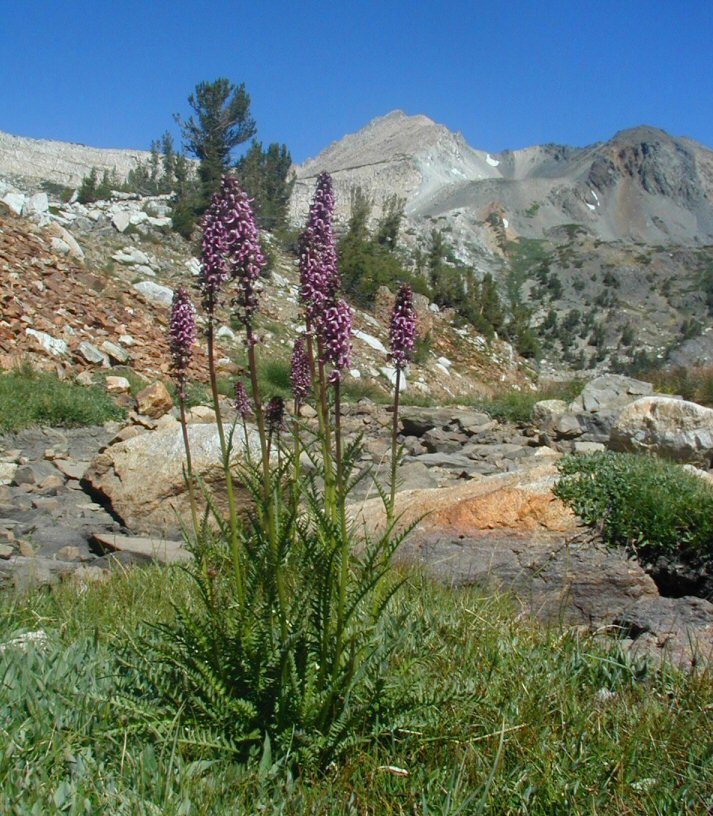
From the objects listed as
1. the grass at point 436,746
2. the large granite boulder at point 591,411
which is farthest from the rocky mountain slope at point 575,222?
the grass at point 436,746

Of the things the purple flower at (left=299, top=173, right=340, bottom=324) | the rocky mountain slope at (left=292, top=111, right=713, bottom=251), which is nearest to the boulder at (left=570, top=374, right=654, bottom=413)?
the purple flower at (left=299, top=173, right=340, bottom=324)

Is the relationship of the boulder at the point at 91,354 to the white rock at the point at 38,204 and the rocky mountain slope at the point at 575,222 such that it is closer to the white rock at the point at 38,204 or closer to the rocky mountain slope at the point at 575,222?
the white rock at the point at 38,204

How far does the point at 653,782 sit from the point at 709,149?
4316 inches

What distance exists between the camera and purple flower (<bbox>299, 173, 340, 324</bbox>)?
2.73 m

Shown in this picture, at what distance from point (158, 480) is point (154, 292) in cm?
1219

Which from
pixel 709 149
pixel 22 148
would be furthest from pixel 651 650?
pixel 709 149

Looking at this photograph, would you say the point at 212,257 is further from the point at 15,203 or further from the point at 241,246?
the point at 15,203

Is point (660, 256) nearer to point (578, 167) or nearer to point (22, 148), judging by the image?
point (578, 167)

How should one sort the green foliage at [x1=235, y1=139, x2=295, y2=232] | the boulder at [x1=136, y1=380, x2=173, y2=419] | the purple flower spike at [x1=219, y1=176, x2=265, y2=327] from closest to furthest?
the purple flower spike at [x1=219, y1=176, x2=265, y2=327]
the boulder at [x1=136, y1=380, x2=173, y2=419]
the green foliage at [x1=235, y1=139, x2=295, y2=232]

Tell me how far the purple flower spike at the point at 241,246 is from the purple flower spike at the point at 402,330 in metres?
0.92

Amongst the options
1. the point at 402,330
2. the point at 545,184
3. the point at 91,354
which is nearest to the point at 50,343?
the point at 91,354

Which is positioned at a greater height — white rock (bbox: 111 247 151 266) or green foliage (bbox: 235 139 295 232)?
green foliage (bbox: 235 139 295 232)

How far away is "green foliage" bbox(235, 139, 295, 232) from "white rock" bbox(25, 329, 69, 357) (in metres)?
15.9

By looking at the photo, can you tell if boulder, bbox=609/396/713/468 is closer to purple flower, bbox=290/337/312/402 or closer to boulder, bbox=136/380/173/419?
boulder, bbox=136/380/173/419
